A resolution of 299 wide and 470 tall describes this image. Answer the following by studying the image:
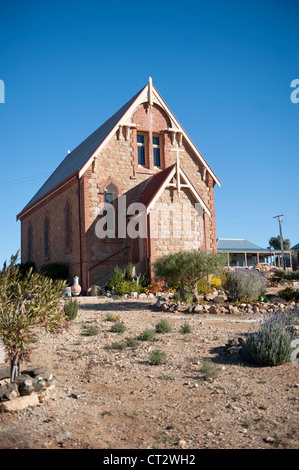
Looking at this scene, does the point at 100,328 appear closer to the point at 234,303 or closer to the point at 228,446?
the point at 234,303

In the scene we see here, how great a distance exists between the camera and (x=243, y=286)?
54.4 feet

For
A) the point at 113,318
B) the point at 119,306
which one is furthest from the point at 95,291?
the point at 113,318

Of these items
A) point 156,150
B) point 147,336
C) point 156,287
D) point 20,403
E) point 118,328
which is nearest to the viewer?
point 20,403

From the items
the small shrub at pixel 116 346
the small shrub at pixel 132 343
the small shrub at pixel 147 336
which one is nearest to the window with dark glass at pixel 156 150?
the small shrub at pixel 147 336

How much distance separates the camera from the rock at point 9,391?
6676 millimetres

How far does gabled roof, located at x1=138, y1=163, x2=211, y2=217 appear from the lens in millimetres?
21062

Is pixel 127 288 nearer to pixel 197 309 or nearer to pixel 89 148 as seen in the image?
pixel 197 309

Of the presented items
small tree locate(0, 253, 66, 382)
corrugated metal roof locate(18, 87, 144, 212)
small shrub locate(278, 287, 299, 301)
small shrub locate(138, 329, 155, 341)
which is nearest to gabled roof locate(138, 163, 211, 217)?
corrugated metal roof locate(18, 87, 144, 212)

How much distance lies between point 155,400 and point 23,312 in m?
2.77

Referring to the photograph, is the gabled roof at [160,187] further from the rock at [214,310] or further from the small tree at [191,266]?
the rock at [214,310]

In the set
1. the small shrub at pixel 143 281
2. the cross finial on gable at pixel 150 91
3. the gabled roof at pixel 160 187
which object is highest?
the cross finial on gable at pixel 150 91

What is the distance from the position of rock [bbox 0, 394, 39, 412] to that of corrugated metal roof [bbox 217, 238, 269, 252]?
1703 inches

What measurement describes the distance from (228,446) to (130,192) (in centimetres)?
1930

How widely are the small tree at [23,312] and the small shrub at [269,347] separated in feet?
14.0
